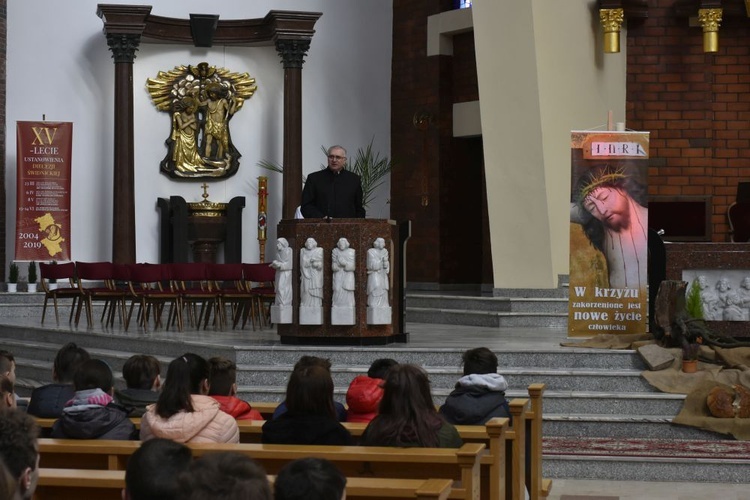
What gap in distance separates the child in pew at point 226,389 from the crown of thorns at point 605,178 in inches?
174

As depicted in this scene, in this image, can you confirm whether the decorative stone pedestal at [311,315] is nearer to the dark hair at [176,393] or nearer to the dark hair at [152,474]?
the dark hair at [176,393]

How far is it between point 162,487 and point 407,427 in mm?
1614

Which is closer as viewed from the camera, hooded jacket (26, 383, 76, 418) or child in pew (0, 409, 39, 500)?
child in pew (0, 409, 39, 500)

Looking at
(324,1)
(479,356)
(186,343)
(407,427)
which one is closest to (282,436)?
(407,427)

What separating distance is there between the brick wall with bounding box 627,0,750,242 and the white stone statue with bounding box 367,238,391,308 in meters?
5.04

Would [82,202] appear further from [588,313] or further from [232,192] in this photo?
[588,313]

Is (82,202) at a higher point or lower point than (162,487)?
higher

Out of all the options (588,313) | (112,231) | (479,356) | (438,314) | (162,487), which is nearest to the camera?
(162,487)

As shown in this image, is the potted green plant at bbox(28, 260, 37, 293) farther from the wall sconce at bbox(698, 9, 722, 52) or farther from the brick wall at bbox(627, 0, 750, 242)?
the wall sconce at bbox(698, 9, 722, 52)

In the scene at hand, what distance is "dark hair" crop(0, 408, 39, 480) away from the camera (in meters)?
2.32

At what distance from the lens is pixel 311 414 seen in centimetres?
405

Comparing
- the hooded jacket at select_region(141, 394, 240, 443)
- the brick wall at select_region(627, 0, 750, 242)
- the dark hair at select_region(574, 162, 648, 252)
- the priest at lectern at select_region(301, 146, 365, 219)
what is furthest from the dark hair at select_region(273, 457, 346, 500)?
the brick wall at select_region(627, 0, 750, 242)

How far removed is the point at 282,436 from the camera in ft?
13.3

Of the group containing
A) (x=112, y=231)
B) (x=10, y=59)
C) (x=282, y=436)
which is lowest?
(x=282, y=436)
